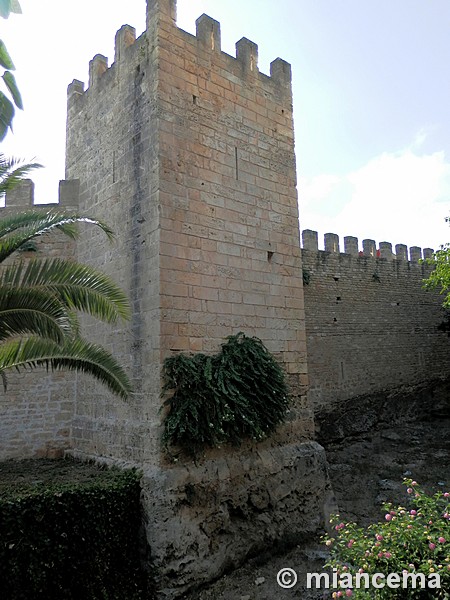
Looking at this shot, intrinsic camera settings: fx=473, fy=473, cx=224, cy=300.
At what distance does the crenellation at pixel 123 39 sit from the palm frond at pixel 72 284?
3.77 m

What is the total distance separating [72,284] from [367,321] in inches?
453

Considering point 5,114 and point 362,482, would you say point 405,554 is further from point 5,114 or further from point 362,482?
point 362,482

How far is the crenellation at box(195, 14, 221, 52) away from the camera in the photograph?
22.3 ft

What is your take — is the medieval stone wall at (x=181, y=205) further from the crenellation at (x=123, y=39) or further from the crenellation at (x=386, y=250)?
the crenellation at (x=386, y=250)

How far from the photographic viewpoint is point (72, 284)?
4715 mm

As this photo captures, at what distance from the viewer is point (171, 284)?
5793mm

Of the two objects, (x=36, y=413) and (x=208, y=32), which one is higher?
(x=208, y=32)

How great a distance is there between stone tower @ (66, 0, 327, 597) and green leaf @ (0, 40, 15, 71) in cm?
349

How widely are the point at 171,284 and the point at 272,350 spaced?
2018 mm

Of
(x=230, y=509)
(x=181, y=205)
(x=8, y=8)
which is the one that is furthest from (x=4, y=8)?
(x=230, y=509)

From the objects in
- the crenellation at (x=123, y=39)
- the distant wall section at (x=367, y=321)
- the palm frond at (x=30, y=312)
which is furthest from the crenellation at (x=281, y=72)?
the distant wall section at (x=367, y=321)

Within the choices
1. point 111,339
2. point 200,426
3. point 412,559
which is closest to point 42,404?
point 111,339

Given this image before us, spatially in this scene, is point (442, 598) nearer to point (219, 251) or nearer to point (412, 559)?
point (412, 559)

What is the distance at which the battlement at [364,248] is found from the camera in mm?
13359
